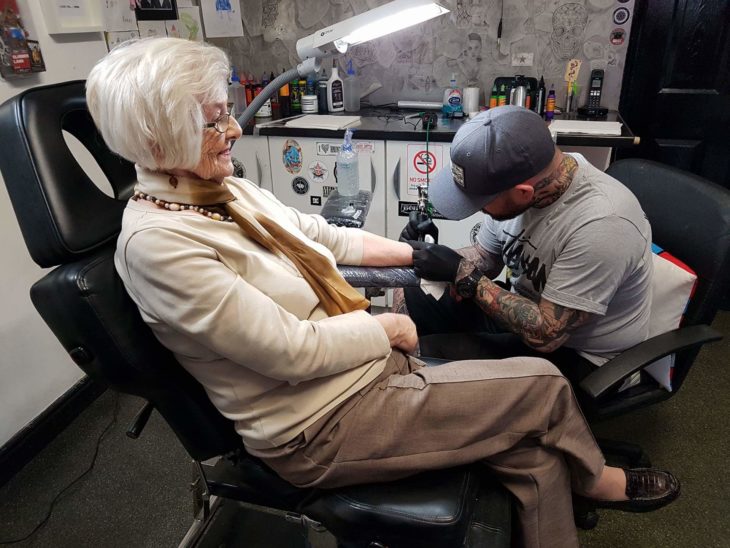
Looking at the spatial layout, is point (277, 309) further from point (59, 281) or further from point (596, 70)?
point (596, 70)

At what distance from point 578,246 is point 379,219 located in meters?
1.39

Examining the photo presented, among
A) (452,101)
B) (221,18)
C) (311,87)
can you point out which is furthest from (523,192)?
(221,18)

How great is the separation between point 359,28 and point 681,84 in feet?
5.70

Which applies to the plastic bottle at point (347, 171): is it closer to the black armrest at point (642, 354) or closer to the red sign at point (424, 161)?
the red sign at point (424, 161)

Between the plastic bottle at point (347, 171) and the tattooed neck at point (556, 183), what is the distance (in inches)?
39.6

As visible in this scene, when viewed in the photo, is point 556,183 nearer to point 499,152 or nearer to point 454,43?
point 499,152

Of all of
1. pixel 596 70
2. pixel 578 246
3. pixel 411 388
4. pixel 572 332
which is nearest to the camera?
pixel 411 388

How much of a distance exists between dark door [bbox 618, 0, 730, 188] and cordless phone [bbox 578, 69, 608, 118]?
0.46 ft

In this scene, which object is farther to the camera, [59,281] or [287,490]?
[287,490]

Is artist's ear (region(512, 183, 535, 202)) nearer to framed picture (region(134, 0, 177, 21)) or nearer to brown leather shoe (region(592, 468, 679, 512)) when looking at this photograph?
brown leather shoe (region(592, 468, 679, 512))

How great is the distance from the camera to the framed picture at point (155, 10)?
2.10m

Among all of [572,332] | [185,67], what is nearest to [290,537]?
[572,332]

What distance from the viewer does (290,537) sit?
1.46 m

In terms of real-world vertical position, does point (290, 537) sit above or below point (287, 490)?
below
